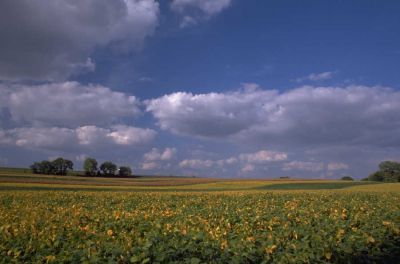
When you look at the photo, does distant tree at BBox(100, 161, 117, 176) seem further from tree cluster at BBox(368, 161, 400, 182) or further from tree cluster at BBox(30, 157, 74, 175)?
tree cluster at BBox(368, 161, 400, 182)

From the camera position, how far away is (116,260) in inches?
211

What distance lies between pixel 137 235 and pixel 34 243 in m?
1.96

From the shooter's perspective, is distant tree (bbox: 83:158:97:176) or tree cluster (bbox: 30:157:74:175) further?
distant tree (bbox: 83:158:97:176)

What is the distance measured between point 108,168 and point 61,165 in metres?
15.5

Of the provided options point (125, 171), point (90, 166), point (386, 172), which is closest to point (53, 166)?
point (90, 166)

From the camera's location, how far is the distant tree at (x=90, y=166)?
11627 centimetres

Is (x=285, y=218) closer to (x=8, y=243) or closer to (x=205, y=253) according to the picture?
(x=205, y=253)

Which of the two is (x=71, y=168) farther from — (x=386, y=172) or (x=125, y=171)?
(x=386, y=172)

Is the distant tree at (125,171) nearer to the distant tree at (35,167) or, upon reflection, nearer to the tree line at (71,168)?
the tree line at (71,168)

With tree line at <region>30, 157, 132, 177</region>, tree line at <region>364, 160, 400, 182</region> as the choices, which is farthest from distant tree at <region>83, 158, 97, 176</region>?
tree line at <region>364, 160, 400, 182</region>

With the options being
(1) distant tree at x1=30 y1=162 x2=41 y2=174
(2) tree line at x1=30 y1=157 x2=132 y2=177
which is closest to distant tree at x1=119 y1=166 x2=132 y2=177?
(2) tree line at x1=30 y1=157 x2=132 y2=177

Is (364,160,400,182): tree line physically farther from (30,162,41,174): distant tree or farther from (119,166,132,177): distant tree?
(30,162,41,174): distant tree

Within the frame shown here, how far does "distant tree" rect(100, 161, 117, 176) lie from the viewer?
116137 millimetres

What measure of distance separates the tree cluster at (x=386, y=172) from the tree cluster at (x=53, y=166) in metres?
102
